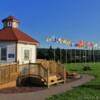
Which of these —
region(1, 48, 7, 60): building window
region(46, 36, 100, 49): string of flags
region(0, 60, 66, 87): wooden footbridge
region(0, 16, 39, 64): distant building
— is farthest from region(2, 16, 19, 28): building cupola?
region(46, 36, 100, 49): string of flags

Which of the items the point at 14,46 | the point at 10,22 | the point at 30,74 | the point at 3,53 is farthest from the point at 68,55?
the point at 30,74

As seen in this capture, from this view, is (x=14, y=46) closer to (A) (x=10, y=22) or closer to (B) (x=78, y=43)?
(A) (x=10, y=22)

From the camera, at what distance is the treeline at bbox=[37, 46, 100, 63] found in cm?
6112

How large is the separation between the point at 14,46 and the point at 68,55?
4399 cm

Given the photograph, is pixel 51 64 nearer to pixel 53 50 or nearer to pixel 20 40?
pixel 20 40

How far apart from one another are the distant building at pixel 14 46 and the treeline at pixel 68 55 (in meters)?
29.6

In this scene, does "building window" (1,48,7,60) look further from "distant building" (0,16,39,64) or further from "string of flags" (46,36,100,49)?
"string of flags" (46,36,100,49)

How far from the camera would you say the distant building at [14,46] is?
26203 mm

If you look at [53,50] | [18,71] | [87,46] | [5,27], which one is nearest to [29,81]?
[18,71]

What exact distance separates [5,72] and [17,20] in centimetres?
916

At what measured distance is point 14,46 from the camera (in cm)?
2614

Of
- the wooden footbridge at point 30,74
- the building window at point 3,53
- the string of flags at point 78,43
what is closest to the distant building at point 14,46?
the building window at point 3,53

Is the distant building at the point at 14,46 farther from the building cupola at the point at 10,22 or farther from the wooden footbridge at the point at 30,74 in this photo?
the wooden footbridge at the point at 30,74

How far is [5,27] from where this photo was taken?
1171 inches
